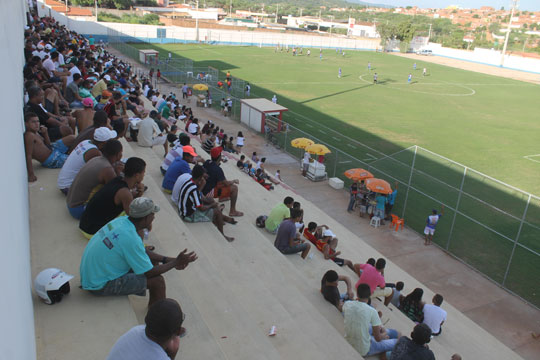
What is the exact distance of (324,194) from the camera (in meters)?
17.4

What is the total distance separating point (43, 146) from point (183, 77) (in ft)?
103

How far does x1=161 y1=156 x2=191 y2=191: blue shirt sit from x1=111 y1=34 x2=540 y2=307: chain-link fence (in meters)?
8.91

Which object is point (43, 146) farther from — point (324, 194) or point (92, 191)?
point (324, 194)

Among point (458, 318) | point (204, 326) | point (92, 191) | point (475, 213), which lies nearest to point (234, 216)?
point (92, 191)

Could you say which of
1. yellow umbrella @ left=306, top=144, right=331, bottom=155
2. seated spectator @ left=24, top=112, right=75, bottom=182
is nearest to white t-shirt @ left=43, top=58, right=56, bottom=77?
seated spectator @ left=24, top=112, right=75, bottom=182

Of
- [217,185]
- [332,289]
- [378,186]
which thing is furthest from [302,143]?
[332,289]

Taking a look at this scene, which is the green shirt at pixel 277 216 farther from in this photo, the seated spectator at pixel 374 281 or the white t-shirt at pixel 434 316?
the white t-shirt at pixel 434 316

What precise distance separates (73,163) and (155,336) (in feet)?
14.0

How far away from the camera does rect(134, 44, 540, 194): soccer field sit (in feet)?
80.9

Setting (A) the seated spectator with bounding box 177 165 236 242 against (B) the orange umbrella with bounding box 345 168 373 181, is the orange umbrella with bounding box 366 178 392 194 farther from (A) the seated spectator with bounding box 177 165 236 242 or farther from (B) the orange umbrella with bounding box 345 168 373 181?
(A) the seated spectator with bounding box 177 165 236 242

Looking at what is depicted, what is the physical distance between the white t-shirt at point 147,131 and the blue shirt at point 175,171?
108 inches

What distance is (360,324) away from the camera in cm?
614

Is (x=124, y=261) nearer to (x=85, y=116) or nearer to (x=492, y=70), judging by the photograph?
(x=85, y=116)

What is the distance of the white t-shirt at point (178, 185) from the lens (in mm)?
8102
